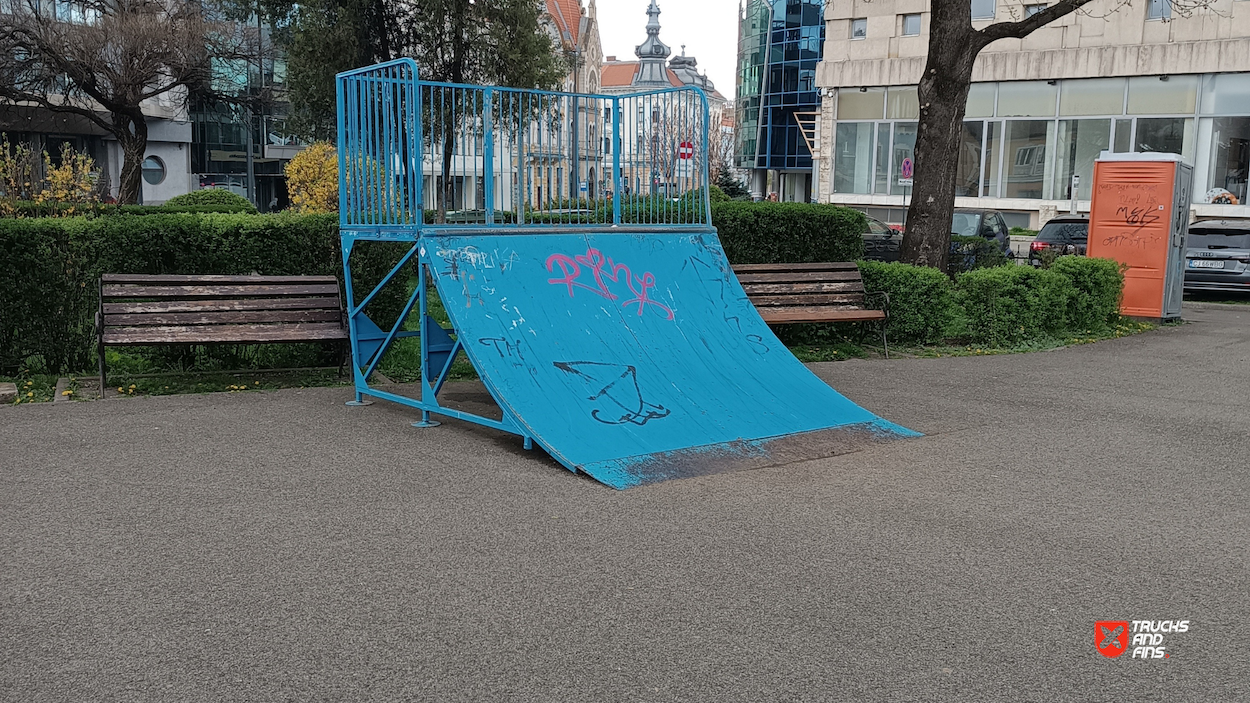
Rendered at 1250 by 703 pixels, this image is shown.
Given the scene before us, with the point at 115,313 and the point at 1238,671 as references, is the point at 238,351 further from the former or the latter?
the point at 1238,671

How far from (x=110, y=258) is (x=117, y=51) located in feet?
83.1

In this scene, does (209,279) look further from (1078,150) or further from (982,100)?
(982,100)

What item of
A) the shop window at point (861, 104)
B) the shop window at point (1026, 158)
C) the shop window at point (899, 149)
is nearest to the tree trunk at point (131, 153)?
the shop window at point (861, 104)

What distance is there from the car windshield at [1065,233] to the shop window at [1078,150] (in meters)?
15.2

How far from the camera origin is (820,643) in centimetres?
399

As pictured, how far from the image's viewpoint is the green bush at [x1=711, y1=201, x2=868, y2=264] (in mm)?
12461

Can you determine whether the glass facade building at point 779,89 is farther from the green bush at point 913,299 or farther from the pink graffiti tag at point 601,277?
the pink graffiti tag at point 601,277

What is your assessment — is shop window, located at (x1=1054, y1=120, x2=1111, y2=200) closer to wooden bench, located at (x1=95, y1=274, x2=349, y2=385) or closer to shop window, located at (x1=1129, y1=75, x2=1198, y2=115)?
shop window, located at (x1=1129, y1=75, x2=1198, y2=115)

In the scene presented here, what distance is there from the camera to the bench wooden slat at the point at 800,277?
11.4m

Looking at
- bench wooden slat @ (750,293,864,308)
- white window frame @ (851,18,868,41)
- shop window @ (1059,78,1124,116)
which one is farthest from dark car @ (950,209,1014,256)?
white window frame @ (851,18,868,41)

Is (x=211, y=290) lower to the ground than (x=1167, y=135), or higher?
lower

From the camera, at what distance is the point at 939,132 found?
13.6 m

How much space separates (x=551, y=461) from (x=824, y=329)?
6.20 m

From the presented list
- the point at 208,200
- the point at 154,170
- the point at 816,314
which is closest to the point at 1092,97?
the point at 208,200
